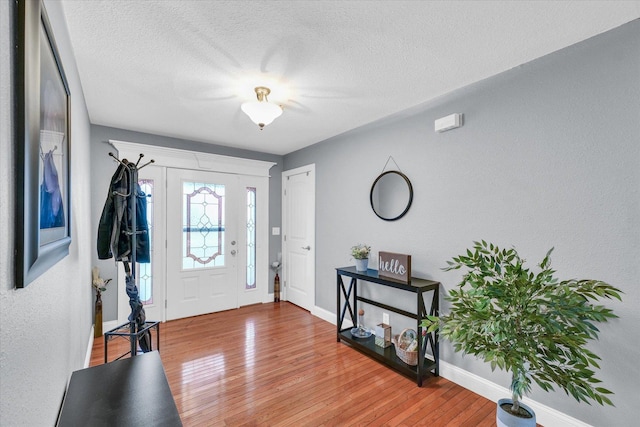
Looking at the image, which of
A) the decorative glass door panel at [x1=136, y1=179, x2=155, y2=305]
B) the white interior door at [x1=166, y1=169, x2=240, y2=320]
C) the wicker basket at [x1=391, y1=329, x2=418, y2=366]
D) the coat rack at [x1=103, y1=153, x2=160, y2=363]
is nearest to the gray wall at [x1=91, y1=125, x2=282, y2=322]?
the decorative glass door panel at [x1=136, y1=179, x2=155, y2=305]

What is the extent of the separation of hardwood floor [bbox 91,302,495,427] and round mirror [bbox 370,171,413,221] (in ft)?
4.83

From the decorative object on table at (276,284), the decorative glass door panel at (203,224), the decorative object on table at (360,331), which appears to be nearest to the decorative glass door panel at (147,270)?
the decorative glass door panel at (203,224)

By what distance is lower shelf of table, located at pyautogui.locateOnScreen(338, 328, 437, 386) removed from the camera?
2535 mm

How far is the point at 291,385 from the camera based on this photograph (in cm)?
244

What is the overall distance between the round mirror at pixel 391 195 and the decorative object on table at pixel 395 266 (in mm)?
423

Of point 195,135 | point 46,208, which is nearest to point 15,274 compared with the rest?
point 46,208

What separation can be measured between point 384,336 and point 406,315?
0.37m

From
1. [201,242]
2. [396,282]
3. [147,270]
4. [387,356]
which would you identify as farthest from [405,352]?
[147,270]

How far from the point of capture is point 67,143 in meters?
1.50

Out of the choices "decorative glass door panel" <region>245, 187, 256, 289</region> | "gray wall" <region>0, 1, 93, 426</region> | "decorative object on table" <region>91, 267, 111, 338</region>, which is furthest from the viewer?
"decorative glass door panel" <region>245, 187, 256, 289</region>

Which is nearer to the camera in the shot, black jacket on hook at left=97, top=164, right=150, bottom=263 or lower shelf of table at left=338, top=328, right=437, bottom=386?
black jacket on hook at left=97, top=164, right=150, bottom=263

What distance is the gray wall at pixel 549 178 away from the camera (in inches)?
66.5

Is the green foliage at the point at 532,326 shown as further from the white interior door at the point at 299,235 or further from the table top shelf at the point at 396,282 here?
the white interior door at the point at 299,235

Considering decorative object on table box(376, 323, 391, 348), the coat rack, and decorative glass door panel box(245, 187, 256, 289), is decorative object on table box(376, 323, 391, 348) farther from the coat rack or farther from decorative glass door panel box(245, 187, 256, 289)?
decorative glass door panel box(245, 187, 256, 289)
